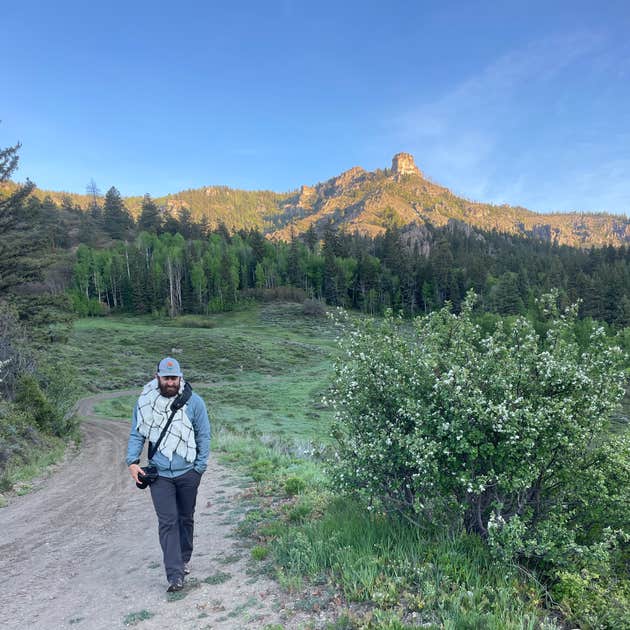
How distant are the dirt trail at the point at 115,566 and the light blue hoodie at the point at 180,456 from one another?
143 centimetres

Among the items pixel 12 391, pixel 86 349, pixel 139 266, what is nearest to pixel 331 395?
pixel 12 391

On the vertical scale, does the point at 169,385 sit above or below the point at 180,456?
above

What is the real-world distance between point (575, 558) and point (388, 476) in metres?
2.21

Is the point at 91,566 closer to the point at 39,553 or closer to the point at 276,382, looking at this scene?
the point at 39,553

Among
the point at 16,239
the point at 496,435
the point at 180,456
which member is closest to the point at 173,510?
the point at 180,456

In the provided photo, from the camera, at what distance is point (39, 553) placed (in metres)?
6.67

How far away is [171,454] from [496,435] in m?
3.85

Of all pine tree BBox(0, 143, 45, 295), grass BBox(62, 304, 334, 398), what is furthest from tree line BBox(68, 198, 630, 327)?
pine tree BBox(0, 143, 45, 295)

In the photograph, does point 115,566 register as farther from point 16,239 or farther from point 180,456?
point 16,239

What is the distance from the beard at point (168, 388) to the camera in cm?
507

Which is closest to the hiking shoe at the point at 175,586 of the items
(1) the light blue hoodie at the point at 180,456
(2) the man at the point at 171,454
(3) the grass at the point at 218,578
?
(2) the man at the point at 171,454

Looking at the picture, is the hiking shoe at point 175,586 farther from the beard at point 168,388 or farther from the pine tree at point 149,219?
the pine tree at point 149,219

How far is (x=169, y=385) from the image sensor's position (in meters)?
5.08

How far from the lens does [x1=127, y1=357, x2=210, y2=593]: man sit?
4949 millimetres
